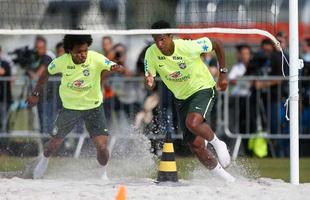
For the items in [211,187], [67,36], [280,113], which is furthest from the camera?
[280,113]

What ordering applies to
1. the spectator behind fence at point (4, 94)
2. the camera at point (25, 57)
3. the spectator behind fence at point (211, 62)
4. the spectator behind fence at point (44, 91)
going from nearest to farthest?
the spectator behind fence at point (44, 91) → the spectator behind fence at point (4, 94) → the camera at point (25, 57) → the spectator behind fence at point (211, 62)

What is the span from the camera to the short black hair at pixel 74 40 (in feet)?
39.9

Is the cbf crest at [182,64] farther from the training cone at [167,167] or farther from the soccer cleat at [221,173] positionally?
the soccer cleat at [221,173]

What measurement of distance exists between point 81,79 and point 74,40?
1.65 feet

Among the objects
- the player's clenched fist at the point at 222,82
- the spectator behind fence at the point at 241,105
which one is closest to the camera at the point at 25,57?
the spectator behind fence at the point at 241,105

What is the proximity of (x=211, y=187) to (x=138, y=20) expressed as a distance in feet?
9.80

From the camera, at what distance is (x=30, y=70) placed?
55.4ft

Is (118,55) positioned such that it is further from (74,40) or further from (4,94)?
(74,40)

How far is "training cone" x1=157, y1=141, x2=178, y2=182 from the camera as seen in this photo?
1166cm

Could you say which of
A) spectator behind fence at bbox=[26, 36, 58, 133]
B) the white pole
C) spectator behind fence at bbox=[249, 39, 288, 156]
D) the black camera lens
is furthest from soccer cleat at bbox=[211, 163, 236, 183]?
the black camera lens

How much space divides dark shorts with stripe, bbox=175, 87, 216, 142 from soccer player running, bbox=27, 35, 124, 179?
93 cm

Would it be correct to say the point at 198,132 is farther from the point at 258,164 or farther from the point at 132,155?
the point at 258,164

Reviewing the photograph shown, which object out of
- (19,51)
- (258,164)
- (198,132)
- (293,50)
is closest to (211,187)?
(198,132)

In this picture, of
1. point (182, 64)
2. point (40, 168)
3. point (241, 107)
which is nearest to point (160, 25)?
point (182, 64)
